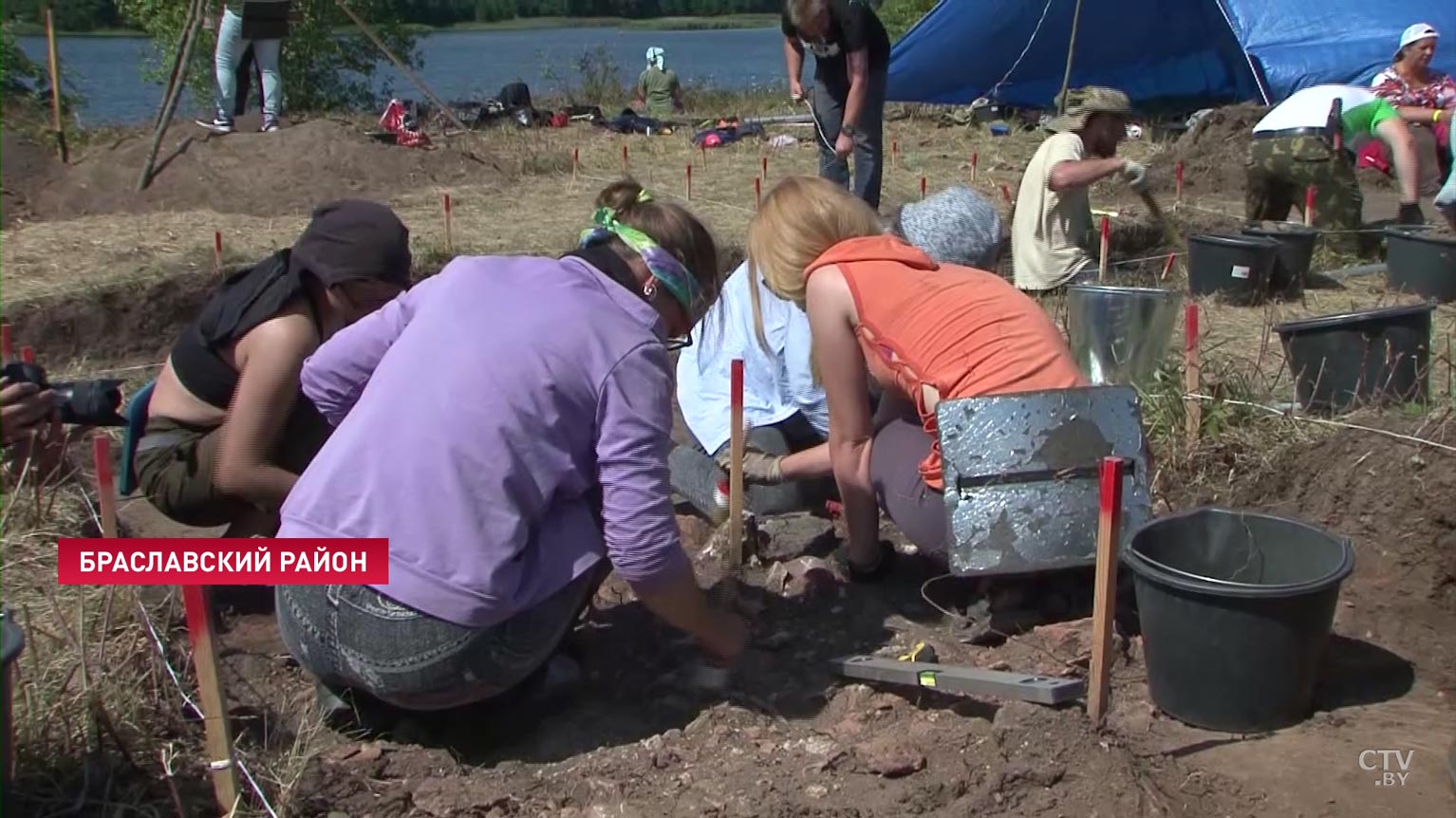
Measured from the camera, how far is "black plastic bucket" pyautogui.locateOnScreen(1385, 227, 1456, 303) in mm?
7332

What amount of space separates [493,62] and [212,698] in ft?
117

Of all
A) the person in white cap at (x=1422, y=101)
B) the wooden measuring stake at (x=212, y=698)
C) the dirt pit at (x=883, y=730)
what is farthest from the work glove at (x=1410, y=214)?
the wooden measuring stake at (x=212, y=698)

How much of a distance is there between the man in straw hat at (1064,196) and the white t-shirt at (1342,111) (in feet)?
7.77

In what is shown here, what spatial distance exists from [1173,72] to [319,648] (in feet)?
54.6

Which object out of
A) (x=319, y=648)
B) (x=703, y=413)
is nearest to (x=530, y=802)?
(x=319, y=648)

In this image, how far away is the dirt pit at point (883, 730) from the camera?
2838 mm

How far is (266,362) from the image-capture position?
343 centimetres

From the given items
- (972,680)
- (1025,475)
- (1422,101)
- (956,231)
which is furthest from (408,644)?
(1422,101)

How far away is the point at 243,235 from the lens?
928 cm

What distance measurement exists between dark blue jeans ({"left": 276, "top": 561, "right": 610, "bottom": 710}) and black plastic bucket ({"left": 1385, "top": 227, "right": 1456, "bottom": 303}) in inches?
234

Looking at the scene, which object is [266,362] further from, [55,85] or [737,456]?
[55,85]

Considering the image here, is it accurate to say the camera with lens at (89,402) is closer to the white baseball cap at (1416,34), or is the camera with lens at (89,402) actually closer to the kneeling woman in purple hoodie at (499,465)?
the kneeling woman in purple hoodie at (499,465)

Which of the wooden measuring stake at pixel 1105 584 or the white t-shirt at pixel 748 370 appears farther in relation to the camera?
the white t-shirt at pixel 748 370

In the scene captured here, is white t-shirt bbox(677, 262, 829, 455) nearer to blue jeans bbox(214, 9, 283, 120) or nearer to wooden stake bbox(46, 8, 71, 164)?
wooden stake bbox(46, 8, 71, 164)
